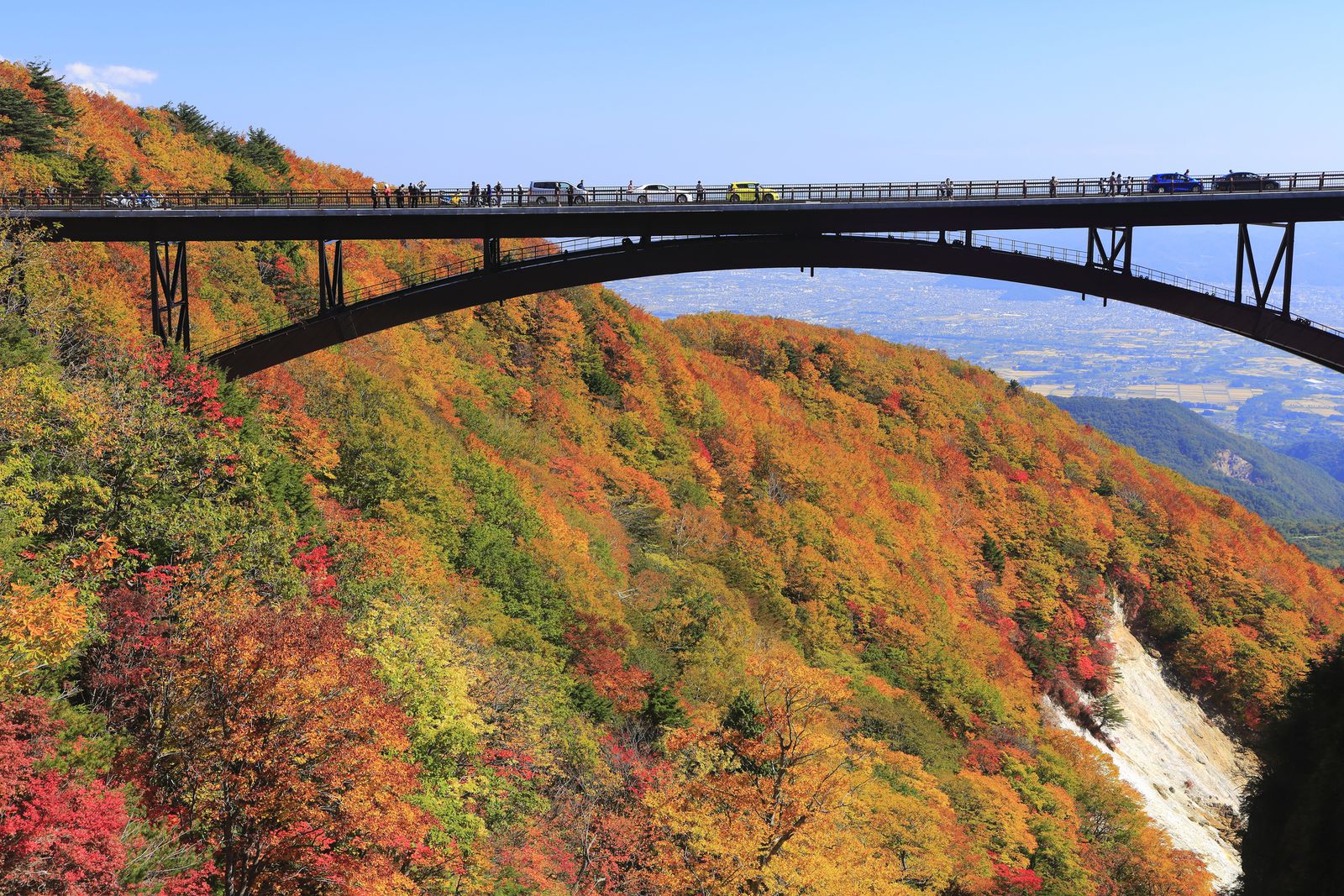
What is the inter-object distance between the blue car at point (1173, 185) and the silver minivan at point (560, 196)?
63.3 feet

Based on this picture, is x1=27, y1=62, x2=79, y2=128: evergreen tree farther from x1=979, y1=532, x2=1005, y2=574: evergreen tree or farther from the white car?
x1=979, y1=532, x2=1005, y2=574: evergreen tree

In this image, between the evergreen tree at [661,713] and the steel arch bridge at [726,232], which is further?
the evergreen tree at [661,713]

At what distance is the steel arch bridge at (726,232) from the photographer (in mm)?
34750

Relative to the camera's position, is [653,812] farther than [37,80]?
No

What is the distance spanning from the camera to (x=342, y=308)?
34.8 meters

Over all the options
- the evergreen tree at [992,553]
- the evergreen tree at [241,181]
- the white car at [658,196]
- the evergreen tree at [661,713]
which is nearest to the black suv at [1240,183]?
the white car at [658,196]

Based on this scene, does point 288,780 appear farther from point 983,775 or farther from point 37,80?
point 37,80

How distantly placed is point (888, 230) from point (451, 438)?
78.5 ft

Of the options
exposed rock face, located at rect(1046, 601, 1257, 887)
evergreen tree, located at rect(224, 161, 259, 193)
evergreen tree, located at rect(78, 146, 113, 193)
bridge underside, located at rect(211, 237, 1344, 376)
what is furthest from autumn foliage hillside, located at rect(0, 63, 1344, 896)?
bridge underside, located at rect(211, 237, 1344, 376)

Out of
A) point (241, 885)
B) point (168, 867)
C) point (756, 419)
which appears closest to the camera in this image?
point (168, 867)

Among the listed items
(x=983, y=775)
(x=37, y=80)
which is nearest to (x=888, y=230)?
(x=983, y=775)

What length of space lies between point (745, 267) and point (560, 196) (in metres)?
6.76

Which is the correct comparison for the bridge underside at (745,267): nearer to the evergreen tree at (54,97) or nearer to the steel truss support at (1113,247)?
the steel truss support at (1113,247)

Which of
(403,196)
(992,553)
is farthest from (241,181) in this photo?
(992,553)
